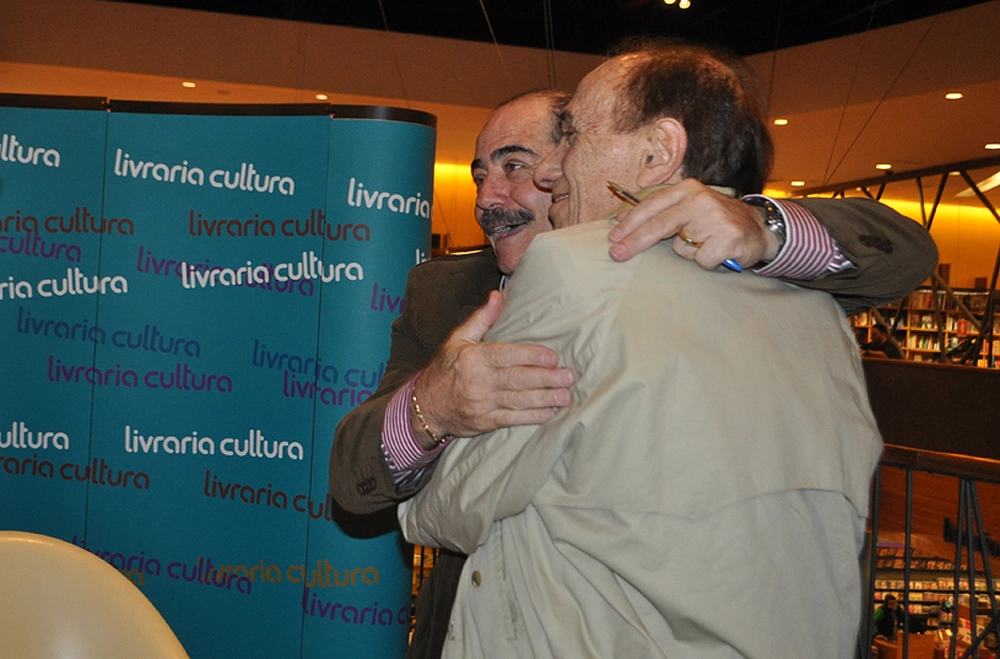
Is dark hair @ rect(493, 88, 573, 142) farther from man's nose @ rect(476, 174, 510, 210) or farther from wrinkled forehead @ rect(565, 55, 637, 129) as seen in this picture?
wrinkled forehead @ rect(565, 55, 637, 129)

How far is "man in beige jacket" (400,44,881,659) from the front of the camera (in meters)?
0.86

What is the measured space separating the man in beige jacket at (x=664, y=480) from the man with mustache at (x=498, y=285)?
31 millimetres

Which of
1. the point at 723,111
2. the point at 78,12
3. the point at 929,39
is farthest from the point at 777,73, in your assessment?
the point at 723,111

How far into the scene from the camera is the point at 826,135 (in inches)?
391

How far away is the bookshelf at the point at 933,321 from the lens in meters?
13.0

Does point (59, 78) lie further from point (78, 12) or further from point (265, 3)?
point (265, 3)

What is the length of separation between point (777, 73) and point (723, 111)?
8158 millimetres

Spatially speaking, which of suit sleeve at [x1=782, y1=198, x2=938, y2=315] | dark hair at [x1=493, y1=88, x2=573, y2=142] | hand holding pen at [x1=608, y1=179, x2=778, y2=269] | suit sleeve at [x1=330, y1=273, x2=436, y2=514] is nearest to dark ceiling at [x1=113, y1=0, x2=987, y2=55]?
dark hair at [x1=493, y1=88, x2=573, y2=142]

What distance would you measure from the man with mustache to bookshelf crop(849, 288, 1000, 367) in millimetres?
11979

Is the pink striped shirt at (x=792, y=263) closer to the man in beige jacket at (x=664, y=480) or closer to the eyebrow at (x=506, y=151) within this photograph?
the man in beige jacket at (x=664, y=480)

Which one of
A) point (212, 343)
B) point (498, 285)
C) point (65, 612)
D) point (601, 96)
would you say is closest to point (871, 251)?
point (601, 96)

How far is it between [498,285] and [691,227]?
1.09 meters

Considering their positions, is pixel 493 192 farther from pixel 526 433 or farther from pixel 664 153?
pixel 526 433

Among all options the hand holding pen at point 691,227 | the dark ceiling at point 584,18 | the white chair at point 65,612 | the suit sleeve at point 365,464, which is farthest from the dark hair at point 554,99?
the dark ceiling at point 584,18
